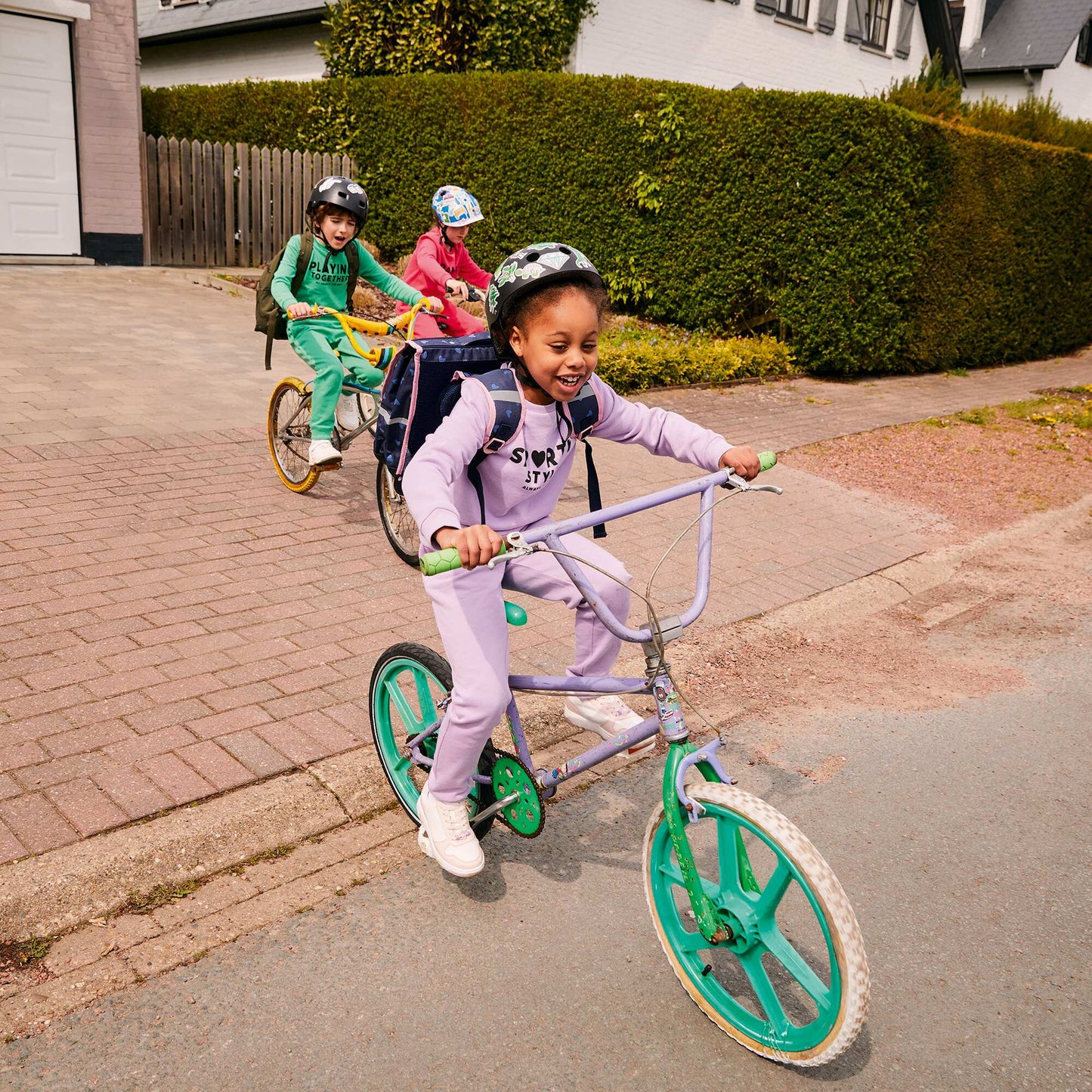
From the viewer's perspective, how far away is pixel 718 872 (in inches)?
109

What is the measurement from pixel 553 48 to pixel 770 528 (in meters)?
12.9

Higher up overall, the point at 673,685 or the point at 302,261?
the point at 302,261

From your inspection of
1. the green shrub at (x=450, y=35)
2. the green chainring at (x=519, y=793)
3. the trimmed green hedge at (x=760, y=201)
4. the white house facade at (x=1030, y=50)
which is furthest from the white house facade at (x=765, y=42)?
Answer: the green chainring at (x=519, y=793)

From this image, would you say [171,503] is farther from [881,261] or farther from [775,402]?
[881,261]

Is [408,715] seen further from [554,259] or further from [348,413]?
[348,413]

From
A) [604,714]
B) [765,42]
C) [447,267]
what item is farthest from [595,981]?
[765,42]

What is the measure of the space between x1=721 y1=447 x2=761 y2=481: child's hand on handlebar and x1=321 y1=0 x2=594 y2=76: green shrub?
50.2 ft

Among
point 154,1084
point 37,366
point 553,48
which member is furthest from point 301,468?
point 553,48

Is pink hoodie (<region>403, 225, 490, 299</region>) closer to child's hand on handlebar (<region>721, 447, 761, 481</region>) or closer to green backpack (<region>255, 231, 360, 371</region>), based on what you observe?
green backpack (<region>255, 231, 360, 371</region>)

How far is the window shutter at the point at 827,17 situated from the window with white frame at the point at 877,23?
6.34ft

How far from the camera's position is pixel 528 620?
17.5ft

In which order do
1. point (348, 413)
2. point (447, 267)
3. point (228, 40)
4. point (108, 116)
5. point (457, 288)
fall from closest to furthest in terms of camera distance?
point (348, 413) < point (457, 288) < point (447, 267) < point (108, 116) < point (228, 40)

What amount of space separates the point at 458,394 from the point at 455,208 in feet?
14.0

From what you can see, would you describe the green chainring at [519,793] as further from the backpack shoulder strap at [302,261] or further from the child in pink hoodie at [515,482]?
the backpack shoulder strap at [302,261]
